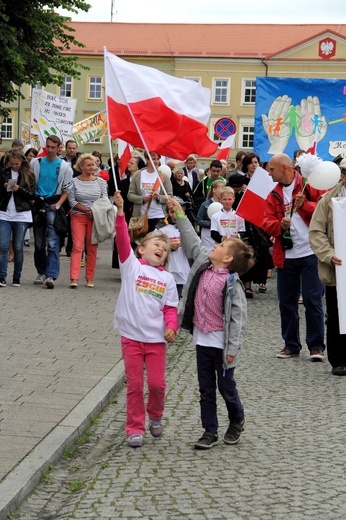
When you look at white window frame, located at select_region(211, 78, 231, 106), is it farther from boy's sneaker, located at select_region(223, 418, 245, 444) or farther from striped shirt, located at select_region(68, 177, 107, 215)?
boy's sneaker, located at select_region(223, 418, 245, 444)

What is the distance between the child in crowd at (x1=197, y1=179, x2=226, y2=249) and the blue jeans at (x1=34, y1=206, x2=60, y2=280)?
1.93 m

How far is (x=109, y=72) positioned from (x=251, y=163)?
7.75 m

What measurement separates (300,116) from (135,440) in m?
12.6

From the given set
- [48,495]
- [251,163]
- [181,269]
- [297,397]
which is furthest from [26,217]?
[48,495]

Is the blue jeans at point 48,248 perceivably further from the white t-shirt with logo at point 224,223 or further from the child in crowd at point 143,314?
the child in crowd at point 143,314

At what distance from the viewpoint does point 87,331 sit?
11086 mm

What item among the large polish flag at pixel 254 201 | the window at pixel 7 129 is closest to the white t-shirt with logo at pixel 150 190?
the large polish flag at pixel 254 201

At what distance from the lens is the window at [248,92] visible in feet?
286

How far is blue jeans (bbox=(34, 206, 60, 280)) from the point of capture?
15102mm

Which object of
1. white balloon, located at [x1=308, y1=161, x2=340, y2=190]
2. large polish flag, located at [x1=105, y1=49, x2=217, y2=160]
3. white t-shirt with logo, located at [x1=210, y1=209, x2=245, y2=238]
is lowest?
white t-shirt with logo, located at [x1=210, y1=209, x2=245, y2=238]

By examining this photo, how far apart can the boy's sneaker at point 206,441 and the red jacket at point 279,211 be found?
12.5 ft

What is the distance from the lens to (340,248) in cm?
952

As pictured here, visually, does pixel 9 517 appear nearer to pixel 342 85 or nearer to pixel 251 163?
pixel 251 163

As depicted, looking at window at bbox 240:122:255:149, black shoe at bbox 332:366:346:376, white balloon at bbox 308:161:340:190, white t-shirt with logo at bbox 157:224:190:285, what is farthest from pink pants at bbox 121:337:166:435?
window at bbox 240:122:255:149
